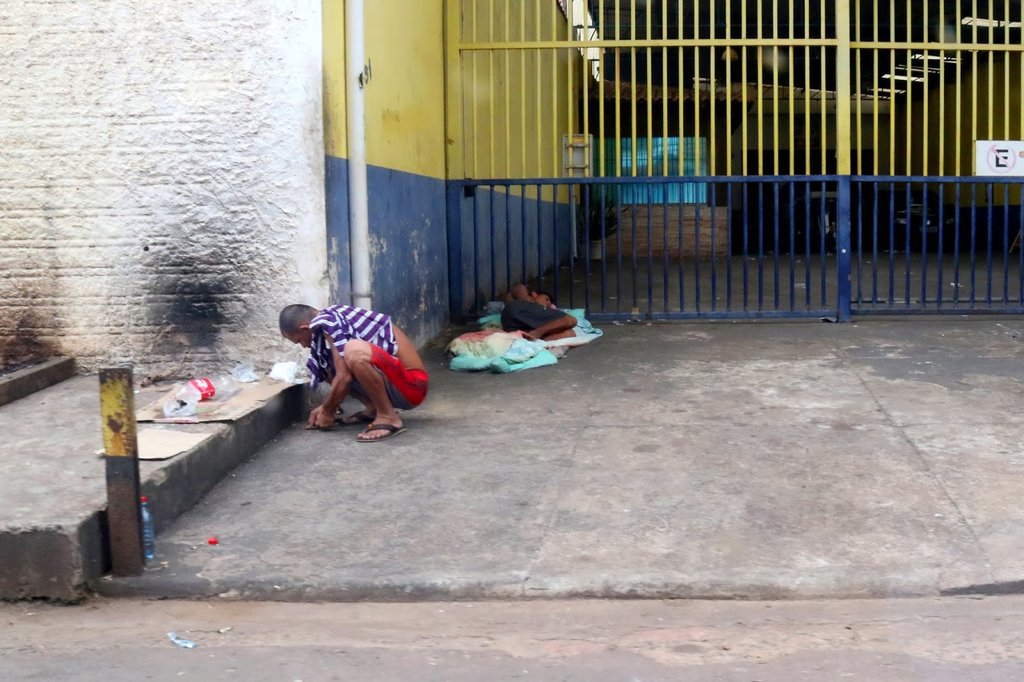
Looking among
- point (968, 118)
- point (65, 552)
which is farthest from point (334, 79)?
point (968, 118)

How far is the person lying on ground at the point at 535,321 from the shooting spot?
28.3 ft

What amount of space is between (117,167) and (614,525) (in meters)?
3.78

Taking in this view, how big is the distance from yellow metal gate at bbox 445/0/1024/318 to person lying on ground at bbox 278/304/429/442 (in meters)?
3.35

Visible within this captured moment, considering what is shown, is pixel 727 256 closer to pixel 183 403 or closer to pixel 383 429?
pixel 383 429

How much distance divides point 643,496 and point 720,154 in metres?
17.5

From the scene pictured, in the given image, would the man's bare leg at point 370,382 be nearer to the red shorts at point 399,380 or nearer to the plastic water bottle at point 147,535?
the red shorts at point 399,380

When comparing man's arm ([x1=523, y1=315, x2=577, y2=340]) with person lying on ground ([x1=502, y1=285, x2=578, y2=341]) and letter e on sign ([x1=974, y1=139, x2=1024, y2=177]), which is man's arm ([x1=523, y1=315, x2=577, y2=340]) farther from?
letter e on sign ([x1=974, y1=139, x2=1024, y2=177])

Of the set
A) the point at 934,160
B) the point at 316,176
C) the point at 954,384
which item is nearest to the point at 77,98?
the point at 316,176

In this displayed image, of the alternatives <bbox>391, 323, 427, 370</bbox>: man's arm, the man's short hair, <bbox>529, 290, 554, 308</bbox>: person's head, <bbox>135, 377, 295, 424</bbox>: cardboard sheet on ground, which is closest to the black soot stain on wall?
<bbox>135, 377, 295, 424</bbox>: cardboard sheet on ground

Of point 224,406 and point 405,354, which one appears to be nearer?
point 224,406

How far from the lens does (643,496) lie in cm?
495

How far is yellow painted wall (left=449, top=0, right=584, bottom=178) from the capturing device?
9.72m

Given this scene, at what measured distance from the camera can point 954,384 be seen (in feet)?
22.9

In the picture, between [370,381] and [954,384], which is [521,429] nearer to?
[370,381]
